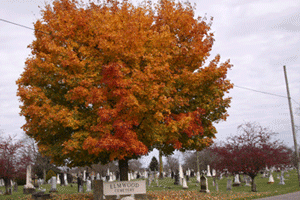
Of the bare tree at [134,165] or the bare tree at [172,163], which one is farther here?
the bare tree at [172,163]

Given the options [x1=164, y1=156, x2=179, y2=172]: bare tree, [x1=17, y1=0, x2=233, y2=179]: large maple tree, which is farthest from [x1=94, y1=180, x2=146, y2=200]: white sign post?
[x1=164, y1=156, x2=179, y2=172]: bare tree

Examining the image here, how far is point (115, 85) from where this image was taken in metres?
12.8

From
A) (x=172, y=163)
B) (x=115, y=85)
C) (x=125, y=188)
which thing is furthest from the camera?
(x=172, y=163)

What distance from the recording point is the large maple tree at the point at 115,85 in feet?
41.0

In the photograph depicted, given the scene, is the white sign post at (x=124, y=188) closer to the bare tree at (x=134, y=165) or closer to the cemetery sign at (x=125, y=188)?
the cemetery sign at (x=125, y=188)

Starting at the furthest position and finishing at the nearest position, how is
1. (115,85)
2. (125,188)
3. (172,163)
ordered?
(172,163), (125,188), (115,85)

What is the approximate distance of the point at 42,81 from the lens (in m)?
13.8

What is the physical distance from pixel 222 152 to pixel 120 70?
12073mm

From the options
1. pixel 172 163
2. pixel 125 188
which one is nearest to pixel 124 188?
pixel 125 188

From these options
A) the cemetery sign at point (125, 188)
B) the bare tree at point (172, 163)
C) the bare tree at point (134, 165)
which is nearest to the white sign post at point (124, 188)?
the cemetery sign at point (125, 188)

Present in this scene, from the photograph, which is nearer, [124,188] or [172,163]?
[124,188]

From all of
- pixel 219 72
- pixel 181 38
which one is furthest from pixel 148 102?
pixel 181 38

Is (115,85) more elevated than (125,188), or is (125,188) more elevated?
(115,85)

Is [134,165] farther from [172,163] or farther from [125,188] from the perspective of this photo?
[125,188]
